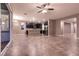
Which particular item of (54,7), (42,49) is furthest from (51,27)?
(42,49)

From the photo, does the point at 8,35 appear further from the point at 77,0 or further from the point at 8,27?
the point at 77,0

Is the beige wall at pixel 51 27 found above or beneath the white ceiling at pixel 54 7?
beneath

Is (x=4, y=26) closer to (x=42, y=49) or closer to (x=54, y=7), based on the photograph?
(x=42, y=49)

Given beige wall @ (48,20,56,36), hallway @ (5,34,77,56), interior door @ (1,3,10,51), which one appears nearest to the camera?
hallway @ (5,34,77,56)

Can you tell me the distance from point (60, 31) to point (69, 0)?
15.1 m

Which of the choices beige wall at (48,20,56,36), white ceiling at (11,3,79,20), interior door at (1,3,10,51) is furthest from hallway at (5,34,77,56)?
beige wall at (48,20,56,36)

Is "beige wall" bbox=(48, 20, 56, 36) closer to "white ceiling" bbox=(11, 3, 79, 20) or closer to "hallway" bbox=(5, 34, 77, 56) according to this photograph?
"white ceiling" bbox=(11, 3, 79, 20)

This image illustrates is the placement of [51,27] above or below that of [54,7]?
below

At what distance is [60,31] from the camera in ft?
57.7

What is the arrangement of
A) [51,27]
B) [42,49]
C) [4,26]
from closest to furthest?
[42,49] → [4,26] → [51,27]

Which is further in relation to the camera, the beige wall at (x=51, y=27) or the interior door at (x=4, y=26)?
the beige wall at (x=51, y=27)

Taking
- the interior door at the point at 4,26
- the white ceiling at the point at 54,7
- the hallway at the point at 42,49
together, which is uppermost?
the white ceiling at the point at 54,7

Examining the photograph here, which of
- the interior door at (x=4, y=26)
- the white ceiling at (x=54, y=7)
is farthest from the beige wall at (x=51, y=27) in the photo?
the interior door at (x=4, y=26)

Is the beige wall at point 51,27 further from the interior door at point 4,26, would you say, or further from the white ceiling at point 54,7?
the interior door at point 4,26
